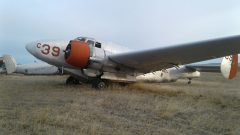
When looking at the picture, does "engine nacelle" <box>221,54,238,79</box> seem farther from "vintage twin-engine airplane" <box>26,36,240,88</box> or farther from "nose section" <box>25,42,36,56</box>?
"nose section" <box>25,42,36,56</box>

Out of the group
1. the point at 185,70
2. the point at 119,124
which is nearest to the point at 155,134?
the point at 119,124

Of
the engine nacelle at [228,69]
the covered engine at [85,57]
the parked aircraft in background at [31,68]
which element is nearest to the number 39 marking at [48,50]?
the covered engine at [85,57]

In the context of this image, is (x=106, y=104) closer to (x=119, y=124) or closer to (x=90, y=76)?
Result: (x=119, y=124)

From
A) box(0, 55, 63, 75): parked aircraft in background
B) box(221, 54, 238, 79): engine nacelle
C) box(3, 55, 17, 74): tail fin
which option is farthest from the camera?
box(3, 55, 17, 74): tail fin

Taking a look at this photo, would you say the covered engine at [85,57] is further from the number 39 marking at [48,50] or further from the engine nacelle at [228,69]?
the engine nacelle at [228,69]

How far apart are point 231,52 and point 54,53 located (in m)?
7.05

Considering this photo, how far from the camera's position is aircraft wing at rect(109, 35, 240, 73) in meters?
10.6

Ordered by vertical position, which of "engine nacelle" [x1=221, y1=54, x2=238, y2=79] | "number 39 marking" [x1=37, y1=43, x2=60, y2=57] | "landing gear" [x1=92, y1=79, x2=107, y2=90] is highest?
"number 39 marking" [x1=37, y1=43, x2=60, y2=57]

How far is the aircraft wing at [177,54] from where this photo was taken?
1057cm

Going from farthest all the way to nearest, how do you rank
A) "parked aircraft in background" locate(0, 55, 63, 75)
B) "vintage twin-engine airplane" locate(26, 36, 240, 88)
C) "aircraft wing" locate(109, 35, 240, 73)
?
1. "parked aircraft in background" locate(0, 55, 63, 75)
2. "vintage twin-engine airplane" locate(26, 36, 240, 88)
3. "aircraft wing" locate(109, 35, 240, 73)

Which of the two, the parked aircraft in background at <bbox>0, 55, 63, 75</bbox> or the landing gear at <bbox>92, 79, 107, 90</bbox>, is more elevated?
the parked aircraft in background at <bbox>0, 55, 63, 75</bbox>

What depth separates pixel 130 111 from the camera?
7293 millimetres

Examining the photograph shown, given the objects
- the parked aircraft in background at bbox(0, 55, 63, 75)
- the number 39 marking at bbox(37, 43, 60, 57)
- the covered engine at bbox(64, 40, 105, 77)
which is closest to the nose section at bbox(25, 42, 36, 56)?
the number 39 marking at bbox(37, 43, 60, 57)

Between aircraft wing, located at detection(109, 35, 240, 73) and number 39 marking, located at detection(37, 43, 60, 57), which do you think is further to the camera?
number 39 marking, located at detection(37, 43, 60, 57)
